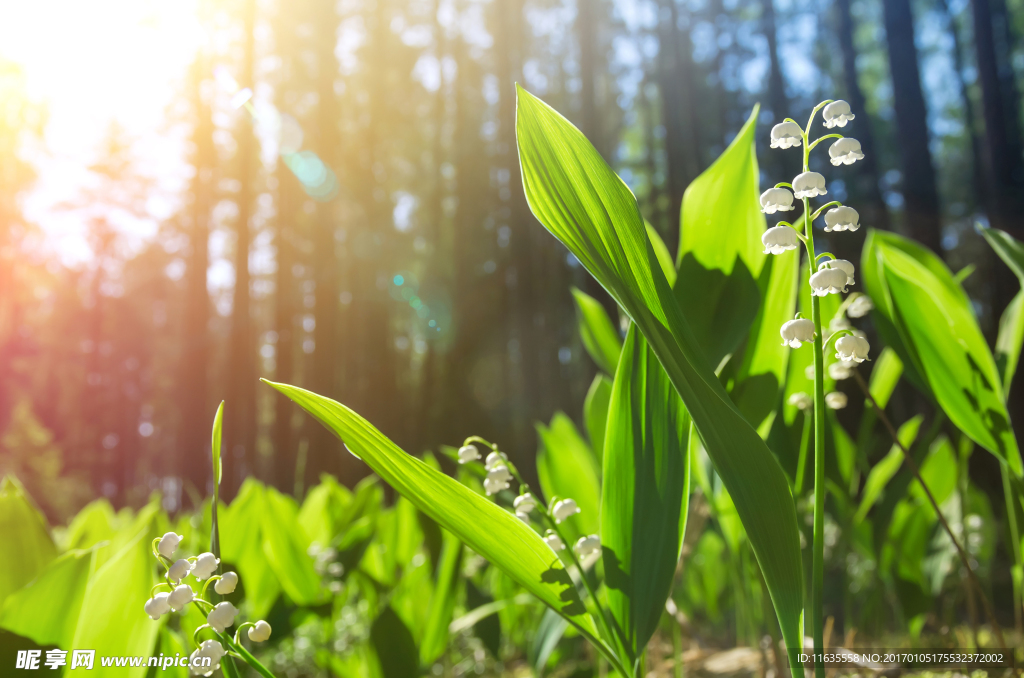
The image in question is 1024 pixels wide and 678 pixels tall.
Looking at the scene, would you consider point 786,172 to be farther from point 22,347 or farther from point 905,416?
point 22,347

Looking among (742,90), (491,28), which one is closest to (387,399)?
(491,28)

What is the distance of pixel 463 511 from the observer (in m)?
0.45

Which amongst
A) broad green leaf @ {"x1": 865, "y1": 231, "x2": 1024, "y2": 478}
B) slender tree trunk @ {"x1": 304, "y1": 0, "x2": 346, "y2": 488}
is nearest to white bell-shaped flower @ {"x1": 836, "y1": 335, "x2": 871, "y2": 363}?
broad green leaf @ {"x1": 865, "y1": 231, "x2": 1024, "y2": 478}

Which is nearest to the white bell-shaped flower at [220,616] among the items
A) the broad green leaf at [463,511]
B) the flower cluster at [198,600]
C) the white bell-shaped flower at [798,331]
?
the flower cluster at [198,600]

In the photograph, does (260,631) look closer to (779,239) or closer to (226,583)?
(226,583)

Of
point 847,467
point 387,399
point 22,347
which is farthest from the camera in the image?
point 22,347

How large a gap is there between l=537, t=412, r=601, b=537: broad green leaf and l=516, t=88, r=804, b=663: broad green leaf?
49 cm

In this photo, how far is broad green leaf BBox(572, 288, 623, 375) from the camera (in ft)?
2.84

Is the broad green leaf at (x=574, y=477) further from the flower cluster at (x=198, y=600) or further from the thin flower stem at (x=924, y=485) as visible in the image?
the flower cluster at (x=198, y=600)

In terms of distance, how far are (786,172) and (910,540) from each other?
5.35m

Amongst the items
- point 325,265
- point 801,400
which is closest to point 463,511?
point 801,400

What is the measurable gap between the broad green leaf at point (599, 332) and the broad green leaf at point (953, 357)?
0.37m

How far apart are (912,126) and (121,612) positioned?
4.06 metres

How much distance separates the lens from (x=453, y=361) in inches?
277
